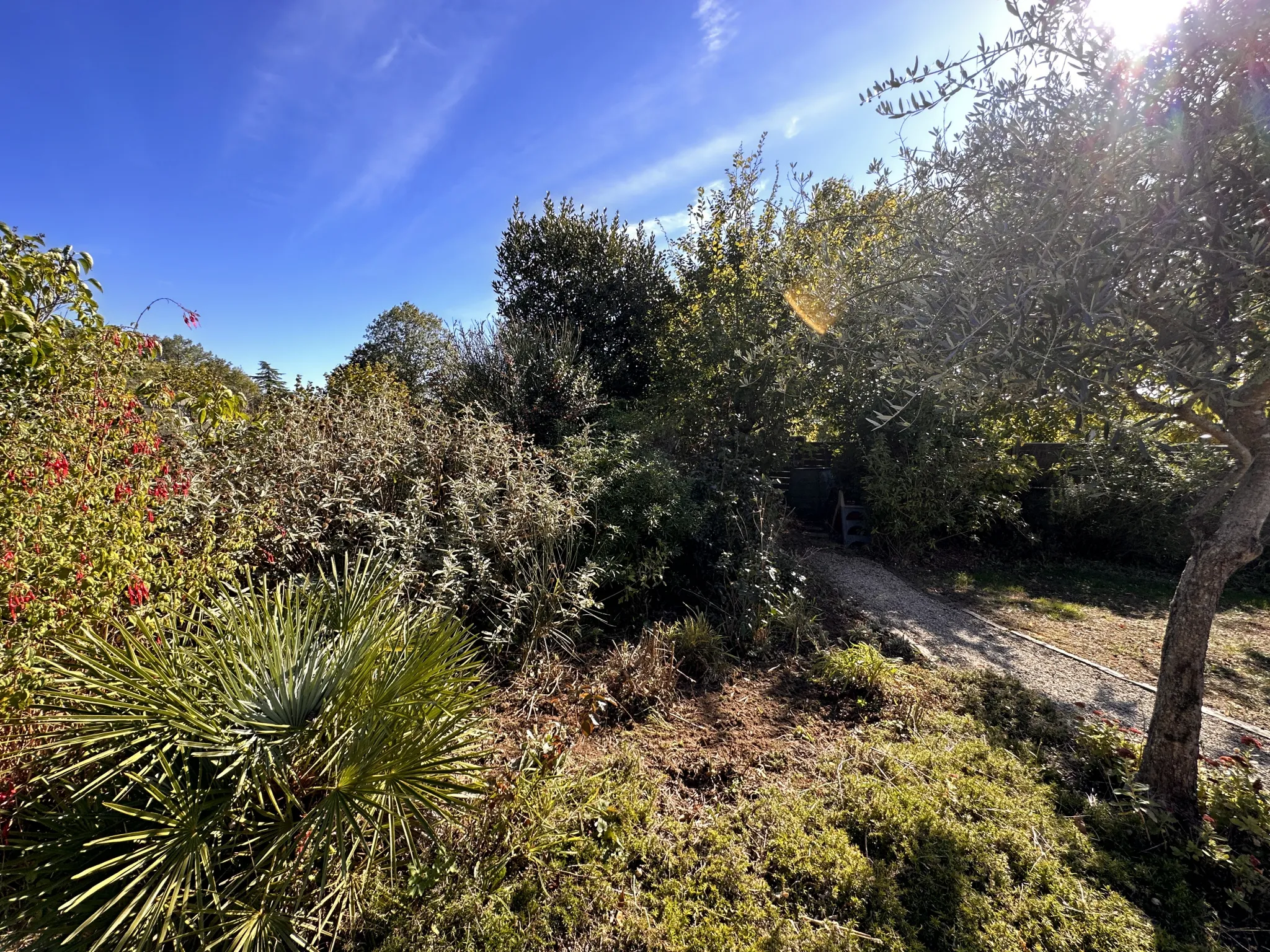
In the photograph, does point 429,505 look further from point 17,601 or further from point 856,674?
point 856,674

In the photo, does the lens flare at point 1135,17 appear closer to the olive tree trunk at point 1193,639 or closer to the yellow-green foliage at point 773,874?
the olive tree trunk at point 1193,639

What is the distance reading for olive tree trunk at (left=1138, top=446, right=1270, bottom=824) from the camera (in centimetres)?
240

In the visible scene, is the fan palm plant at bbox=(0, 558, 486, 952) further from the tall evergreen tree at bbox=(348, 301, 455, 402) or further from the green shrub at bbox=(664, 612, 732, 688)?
the tall evergreen tree at bbox=(348, 301, 455, 402)

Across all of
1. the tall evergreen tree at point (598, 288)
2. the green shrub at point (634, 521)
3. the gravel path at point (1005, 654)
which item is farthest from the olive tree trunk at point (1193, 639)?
the tall evergreen tree at point (598, 288)

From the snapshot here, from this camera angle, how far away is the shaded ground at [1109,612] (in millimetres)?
4070

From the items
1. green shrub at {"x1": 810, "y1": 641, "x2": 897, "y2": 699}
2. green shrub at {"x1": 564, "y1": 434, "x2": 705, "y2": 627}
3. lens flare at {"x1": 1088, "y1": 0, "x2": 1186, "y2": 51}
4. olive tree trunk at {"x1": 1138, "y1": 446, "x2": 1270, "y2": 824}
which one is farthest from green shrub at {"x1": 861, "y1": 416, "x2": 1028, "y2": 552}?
lens flare at {"x1": 1088, "y1": 0, "x2": 1186, "y2": 51}

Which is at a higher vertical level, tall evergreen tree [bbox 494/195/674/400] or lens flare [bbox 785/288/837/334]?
tall evergreen tree [bbox 494/195/674/400]

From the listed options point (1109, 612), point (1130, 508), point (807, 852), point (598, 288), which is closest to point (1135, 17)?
point (807, 852)

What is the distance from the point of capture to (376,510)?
3.90 m

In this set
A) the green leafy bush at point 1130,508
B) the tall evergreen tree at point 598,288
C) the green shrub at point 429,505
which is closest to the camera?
the green shrub at point 429,505

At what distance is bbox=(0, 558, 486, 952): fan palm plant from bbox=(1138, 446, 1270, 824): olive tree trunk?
11.6 ft

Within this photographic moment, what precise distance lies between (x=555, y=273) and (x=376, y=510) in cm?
816

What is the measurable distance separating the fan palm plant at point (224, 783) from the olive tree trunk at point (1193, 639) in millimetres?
3535

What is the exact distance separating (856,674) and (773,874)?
1786 mm
